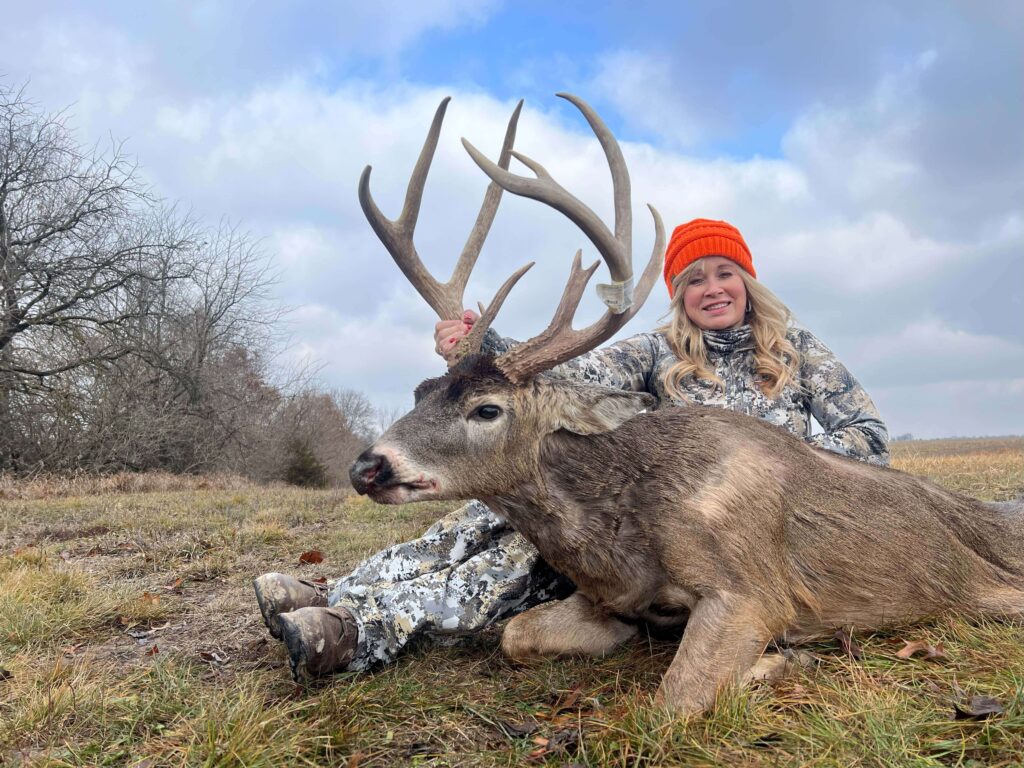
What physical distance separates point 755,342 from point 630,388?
2.83 feet

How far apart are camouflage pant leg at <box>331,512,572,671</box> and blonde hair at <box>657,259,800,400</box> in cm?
143

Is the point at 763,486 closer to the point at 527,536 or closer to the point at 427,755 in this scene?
the point at 527,536

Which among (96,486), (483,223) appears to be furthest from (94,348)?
(483,223)

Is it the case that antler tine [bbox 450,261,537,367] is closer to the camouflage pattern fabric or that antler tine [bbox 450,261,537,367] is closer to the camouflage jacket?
the camouflage pattern fabric

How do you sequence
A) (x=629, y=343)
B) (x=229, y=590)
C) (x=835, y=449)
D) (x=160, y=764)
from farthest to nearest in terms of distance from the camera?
(x=229, y=590), (x=629, y=343), (x=835, y=449), (x=160, y=764)

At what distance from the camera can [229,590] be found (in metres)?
5.30

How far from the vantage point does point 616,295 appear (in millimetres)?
3471

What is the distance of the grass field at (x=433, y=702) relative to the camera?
228 centimetres

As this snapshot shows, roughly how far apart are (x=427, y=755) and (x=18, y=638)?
2669mm

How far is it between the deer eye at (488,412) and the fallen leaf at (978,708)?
2025 mm

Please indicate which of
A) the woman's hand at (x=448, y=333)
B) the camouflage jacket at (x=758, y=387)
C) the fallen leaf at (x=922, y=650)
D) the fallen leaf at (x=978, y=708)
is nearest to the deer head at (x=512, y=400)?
the woman's hand at (x=448, y=333)

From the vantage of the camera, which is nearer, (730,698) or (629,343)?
(730,698)

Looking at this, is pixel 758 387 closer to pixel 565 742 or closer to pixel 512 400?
pixel 512 400

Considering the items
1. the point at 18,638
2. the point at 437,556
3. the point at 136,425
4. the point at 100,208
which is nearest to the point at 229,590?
the point at 18,638
